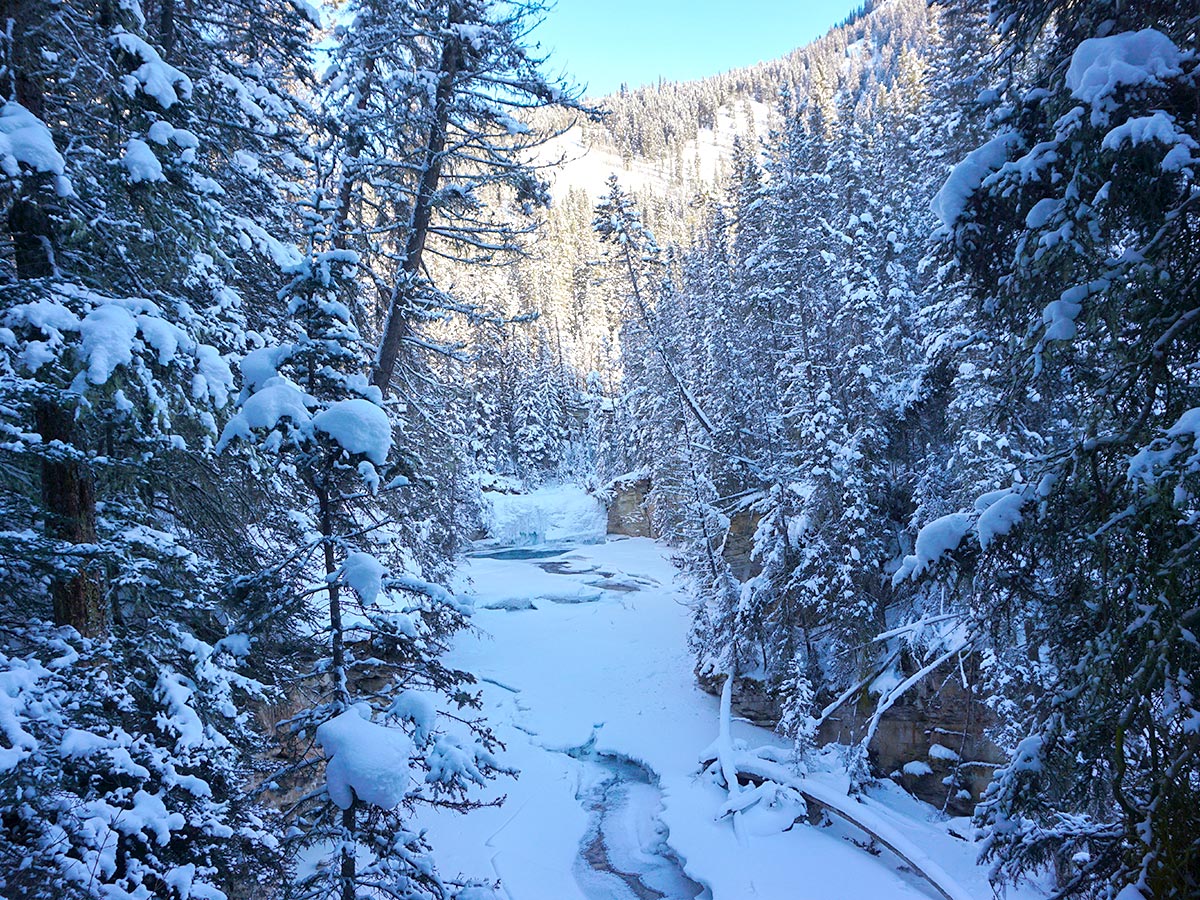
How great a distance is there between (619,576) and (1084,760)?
25696 millimetres

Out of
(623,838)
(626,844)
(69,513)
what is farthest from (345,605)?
(623,838)

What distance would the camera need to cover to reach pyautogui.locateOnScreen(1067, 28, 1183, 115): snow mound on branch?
3652mm

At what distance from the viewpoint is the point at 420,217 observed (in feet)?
31.3

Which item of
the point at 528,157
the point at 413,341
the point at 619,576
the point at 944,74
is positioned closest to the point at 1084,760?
the point at 413,341

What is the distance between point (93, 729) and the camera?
438cm

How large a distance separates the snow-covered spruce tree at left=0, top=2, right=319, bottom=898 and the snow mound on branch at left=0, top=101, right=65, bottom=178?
0.01 meters

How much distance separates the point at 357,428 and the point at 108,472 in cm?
201

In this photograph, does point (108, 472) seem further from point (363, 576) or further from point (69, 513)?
point (363, 576)

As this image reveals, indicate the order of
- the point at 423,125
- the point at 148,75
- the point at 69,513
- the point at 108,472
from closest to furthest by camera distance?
the point at 148,75, the point at 108,472, the point at 69,513, the point at 423,125

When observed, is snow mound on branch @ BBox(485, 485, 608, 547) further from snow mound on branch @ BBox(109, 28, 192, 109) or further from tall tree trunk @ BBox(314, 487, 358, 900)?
snow mound on branch @ BBox(109, 28, 192, 109)

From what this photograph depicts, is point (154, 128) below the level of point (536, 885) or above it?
above

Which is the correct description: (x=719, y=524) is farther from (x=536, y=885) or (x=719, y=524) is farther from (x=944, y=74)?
(x=944, y=74)

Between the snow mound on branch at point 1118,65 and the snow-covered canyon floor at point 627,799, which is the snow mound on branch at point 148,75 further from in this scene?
the snow mound on branch at point 1118,65

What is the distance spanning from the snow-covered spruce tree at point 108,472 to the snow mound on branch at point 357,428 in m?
0.81
